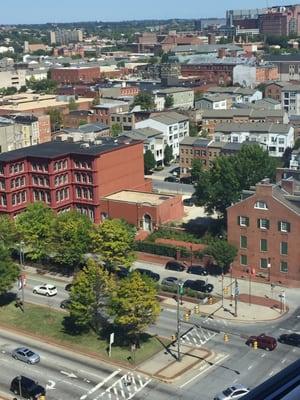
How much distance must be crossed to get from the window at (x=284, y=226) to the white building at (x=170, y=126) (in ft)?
147

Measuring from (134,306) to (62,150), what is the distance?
31.7 metres

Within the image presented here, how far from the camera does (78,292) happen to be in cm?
3847

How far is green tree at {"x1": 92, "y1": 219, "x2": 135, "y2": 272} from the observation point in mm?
49312

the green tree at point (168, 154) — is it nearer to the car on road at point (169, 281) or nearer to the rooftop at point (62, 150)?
the rooftop at point (62, 150)

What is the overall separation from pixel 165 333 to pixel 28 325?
8.76 metres

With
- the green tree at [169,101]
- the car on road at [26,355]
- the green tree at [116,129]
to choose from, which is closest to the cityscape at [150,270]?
the car on road at [26,355]

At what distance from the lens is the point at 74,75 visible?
181125mm

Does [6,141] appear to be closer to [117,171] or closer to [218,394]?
[117,171]

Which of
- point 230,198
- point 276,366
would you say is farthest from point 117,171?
point 276,366

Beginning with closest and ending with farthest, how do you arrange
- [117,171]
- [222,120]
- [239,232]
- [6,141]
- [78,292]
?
[78,292], [239,232], [117,171], [6,141], [222,120]

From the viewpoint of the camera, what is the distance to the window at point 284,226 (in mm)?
48156

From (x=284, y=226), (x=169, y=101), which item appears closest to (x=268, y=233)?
(x=284, y=226)

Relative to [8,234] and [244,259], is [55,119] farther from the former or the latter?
[244,259]

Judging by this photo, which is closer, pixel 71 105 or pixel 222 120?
pixel 222 120
